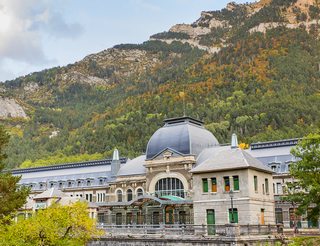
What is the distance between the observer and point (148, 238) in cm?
4400

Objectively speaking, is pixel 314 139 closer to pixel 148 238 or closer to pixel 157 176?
pixel 148 238

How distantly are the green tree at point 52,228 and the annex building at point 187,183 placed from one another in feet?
42.3

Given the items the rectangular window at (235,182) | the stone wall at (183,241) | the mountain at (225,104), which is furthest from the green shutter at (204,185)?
the mountain at (225,104)

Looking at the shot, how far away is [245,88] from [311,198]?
361ft

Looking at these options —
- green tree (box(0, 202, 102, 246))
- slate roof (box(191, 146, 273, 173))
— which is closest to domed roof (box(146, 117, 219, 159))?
slate roof (box(191, 146, 273, 173))

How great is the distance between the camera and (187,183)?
6328 cm

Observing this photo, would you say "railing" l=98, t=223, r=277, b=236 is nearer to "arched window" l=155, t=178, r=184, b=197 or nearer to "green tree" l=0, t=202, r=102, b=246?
"green tree" l=0, t=202, r=102, b=246

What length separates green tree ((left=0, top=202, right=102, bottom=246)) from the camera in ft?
108

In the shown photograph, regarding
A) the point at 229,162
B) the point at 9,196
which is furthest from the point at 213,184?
the point at 9,196

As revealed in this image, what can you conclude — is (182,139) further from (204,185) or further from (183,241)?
(183,241)

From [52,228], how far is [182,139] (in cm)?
3411

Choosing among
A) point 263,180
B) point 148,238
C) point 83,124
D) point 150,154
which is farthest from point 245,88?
point 148,238

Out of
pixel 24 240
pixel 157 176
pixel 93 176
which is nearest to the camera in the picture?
pixel 24 240

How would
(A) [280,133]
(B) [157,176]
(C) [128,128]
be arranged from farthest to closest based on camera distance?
(C) [128,128] → (A) [280,133] → (B) [157,176]
